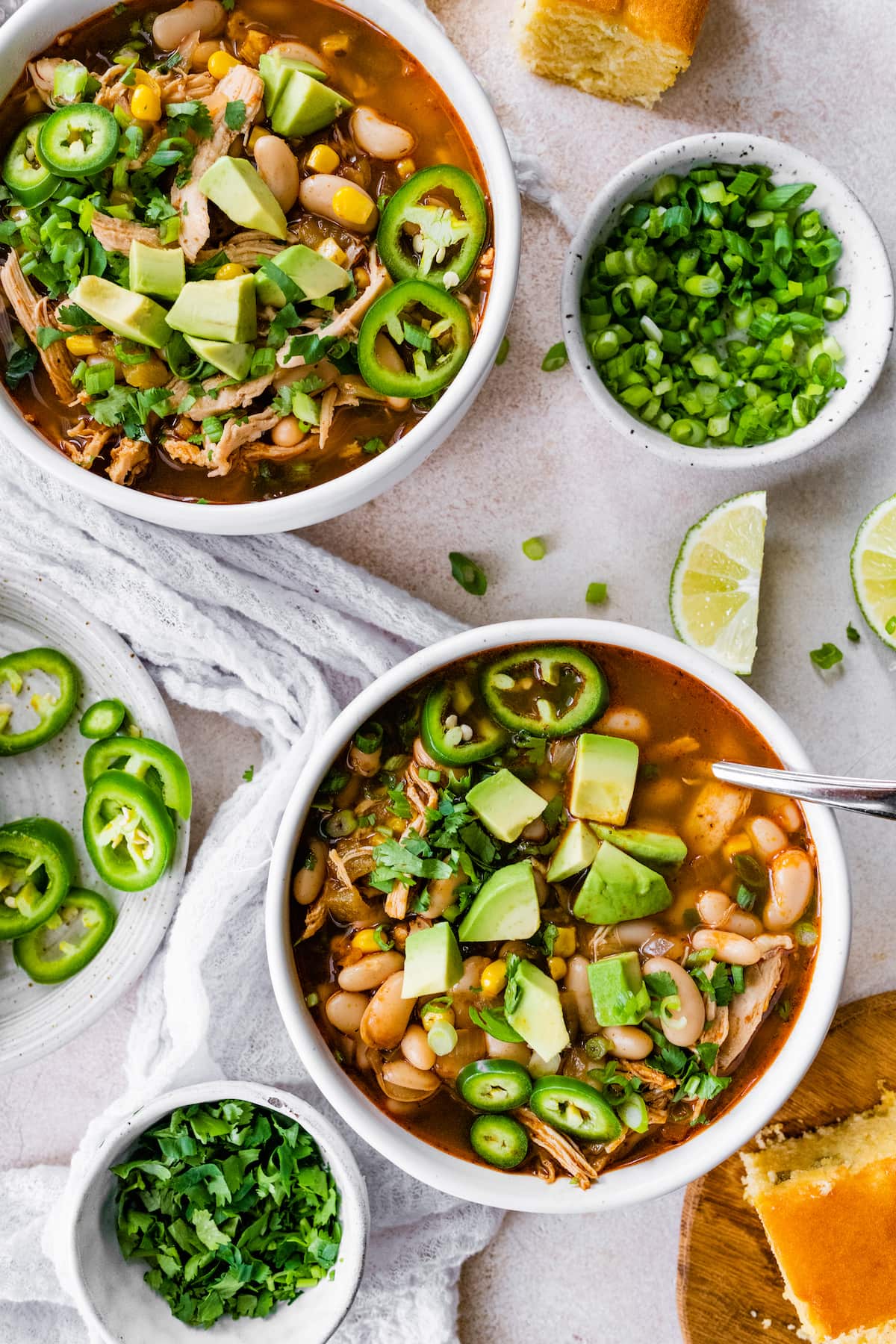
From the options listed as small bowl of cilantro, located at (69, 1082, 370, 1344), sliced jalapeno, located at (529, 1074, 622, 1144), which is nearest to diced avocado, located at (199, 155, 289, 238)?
sliced jalapeno, located at (529, 1074, 622, 1144)

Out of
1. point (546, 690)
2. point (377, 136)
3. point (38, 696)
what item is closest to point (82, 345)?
point (377, 136)

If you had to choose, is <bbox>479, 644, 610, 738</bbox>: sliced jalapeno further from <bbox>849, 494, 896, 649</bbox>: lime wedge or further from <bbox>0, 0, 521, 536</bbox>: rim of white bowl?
<bbox>849, 494, 896, 649</bbox>: lime wedge

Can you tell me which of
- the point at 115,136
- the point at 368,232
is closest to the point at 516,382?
the point at 368,232

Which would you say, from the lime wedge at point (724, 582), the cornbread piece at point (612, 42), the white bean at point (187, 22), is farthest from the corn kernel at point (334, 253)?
the lime wedge at point (724, 582)

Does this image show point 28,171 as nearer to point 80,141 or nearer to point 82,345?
point 80,141

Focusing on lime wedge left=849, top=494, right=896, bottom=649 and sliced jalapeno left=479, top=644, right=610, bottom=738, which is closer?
sliced jalapeno left=479, top=644, right=610, bottom=738

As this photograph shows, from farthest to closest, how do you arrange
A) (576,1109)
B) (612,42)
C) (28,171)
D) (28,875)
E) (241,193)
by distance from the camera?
(28,875) < (612,42) < (576,1109) < (28,171) < (241,193)
